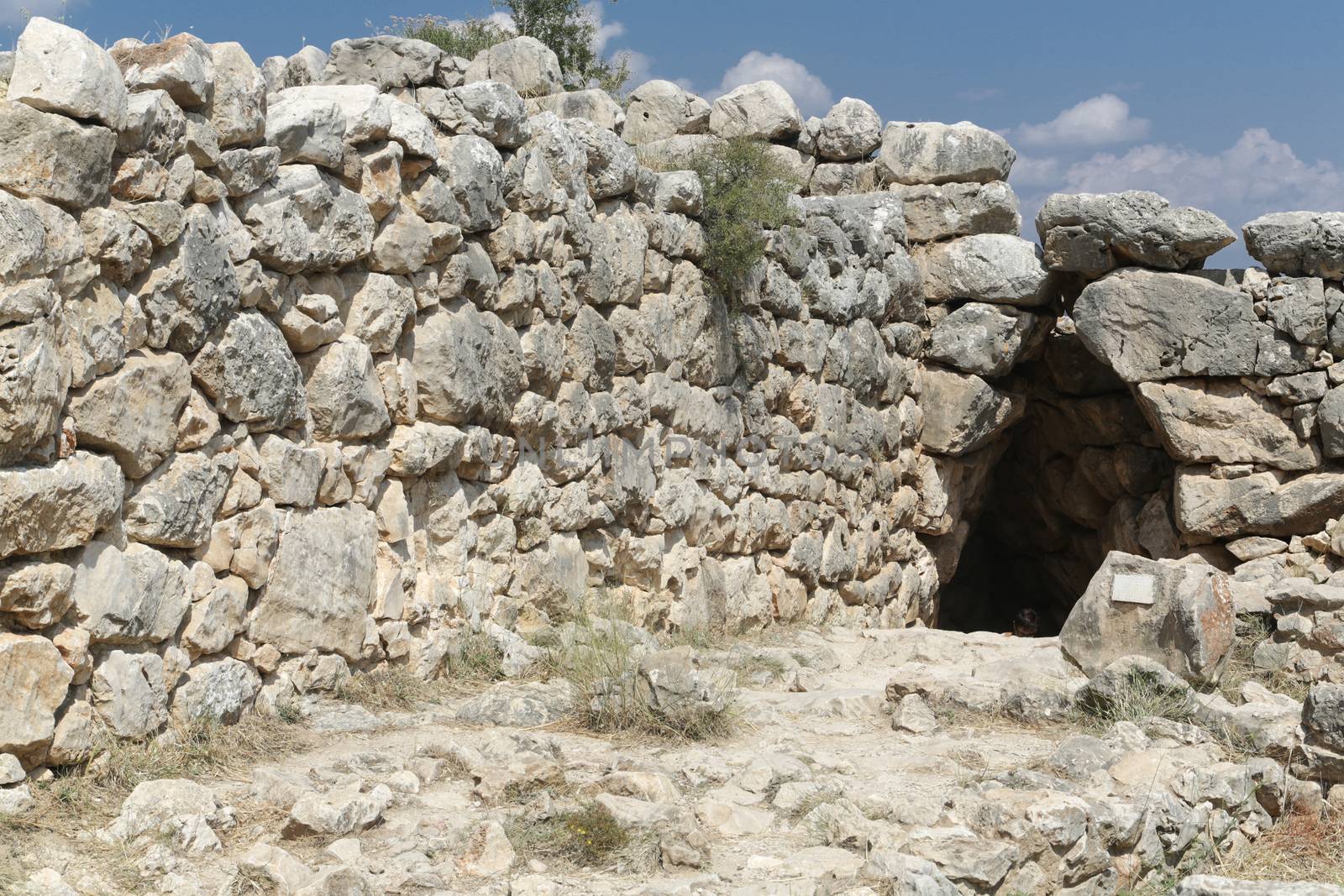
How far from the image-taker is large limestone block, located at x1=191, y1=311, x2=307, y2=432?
4.59 m

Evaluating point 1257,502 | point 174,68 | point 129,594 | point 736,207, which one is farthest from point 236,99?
point 1257,502

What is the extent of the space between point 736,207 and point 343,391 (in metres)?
3.76

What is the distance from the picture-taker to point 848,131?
10812 mm

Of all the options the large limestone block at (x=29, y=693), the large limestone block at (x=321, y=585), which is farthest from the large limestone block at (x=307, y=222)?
the large limestone block at (x=29, y=693)

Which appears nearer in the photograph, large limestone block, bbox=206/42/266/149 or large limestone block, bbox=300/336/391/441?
large limestone block, bbox=206/42/266/149

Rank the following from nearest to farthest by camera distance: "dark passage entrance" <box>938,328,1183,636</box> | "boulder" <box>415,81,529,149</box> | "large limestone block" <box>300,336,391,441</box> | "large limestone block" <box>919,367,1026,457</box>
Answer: "large limestone block" <box>300,336,391,441</box> → "boulder" <box>415,81,529,149</box> → "large limestone block" <box>919,367,1026,457</box> → "dark passage entrance" <box>938,328,1183,636</box>

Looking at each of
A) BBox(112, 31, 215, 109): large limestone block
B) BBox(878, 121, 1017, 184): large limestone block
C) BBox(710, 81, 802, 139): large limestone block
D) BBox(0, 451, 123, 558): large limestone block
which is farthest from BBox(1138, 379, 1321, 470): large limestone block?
BBox(0, 451, 123, 558): large limestone block

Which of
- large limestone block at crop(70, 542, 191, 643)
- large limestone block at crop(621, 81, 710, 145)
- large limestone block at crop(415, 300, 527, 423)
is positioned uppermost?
large limestone block at crop(621, 81, 710, 145)

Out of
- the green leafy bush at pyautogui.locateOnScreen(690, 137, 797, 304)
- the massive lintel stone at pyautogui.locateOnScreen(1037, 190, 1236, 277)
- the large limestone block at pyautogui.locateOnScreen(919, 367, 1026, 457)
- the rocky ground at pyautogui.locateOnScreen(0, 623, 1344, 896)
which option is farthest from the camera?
the large limestone block at pyautogui.locateOnScreen(919, 367, 1026, 457)

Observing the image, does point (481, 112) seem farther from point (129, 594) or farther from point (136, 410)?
point (129, 594)

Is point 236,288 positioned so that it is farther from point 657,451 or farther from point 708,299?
point 708,299

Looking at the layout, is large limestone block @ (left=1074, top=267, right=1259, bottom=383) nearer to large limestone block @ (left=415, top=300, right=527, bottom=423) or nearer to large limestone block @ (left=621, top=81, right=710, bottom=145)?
large limestone block @ (left=621, top=81, right=710, bottom=145)

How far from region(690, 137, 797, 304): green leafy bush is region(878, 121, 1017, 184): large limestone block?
2596 mm

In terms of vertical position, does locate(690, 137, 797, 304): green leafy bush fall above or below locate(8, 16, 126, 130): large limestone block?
above
